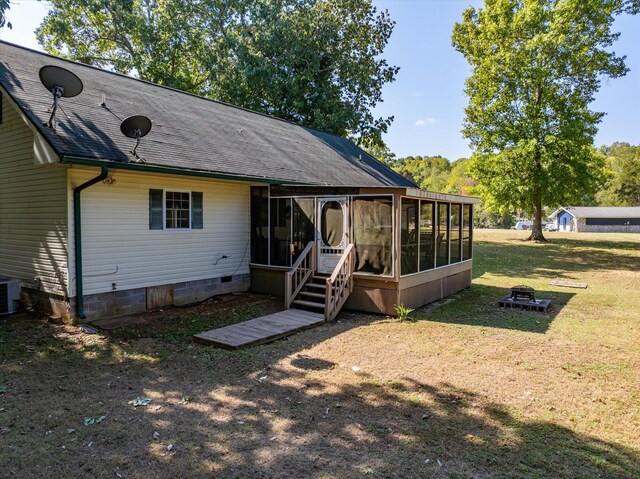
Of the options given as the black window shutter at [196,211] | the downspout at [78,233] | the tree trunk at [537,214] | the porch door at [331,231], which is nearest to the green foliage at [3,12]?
the downspout at [78,233]

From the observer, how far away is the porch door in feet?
29.1

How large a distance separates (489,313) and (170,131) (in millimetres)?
8252

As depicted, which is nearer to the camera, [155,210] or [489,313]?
[155,210]

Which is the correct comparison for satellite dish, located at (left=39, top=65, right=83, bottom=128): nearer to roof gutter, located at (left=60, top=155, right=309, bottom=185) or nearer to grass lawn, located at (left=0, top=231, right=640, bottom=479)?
roof gutter, located at (left=60, top=155, right=309, bottom=185)

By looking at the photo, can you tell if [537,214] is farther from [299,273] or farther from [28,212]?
[28,212]

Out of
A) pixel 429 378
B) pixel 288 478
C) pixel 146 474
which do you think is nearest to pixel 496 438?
pixel 429 378

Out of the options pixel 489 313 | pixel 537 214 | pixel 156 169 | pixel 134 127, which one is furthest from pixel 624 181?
pixel 134 127

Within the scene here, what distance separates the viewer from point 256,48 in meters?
21.1

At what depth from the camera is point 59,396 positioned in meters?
4.50

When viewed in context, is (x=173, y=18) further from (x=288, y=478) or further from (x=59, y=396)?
(x=288, y=478)

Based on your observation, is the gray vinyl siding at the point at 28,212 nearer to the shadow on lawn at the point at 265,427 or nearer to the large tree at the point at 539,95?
the shadow on lawn at the point at 265,427

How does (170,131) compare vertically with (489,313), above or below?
above

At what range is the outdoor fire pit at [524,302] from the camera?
29.7 ft

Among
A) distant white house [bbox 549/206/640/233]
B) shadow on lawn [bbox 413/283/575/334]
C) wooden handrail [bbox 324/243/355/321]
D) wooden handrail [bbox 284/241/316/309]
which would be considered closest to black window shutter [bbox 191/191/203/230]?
wooden handrail [bbox 284/241/316/309]
